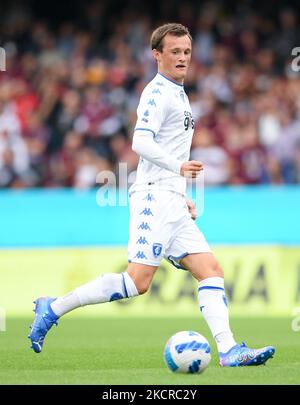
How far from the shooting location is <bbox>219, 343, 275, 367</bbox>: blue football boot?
24.9 ft

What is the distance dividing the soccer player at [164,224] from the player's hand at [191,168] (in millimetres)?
243

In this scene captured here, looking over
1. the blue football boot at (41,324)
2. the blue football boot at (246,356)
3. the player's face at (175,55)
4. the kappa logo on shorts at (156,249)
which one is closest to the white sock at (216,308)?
the blue football boot at (246,356)

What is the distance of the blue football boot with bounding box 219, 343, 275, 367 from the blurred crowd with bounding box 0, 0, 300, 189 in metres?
Result: 7.96

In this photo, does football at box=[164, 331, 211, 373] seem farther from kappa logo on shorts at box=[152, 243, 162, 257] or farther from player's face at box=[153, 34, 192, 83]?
player's face at box=[153, 34, 192, 83]

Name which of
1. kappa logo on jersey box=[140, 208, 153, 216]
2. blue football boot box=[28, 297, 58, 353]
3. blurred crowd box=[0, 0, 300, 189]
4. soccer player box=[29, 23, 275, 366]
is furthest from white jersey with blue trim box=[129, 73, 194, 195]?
blurred crowd box=[0, 0, 300, 189]

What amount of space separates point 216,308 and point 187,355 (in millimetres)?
775

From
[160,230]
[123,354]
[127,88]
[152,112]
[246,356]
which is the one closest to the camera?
[246,356]

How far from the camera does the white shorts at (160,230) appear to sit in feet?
25.7

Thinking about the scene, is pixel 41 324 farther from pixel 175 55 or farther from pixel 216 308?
pixel 175 55

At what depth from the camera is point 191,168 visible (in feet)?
24.3

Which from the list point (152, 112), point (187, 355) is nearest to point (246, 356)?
Result: point (187, 355)
